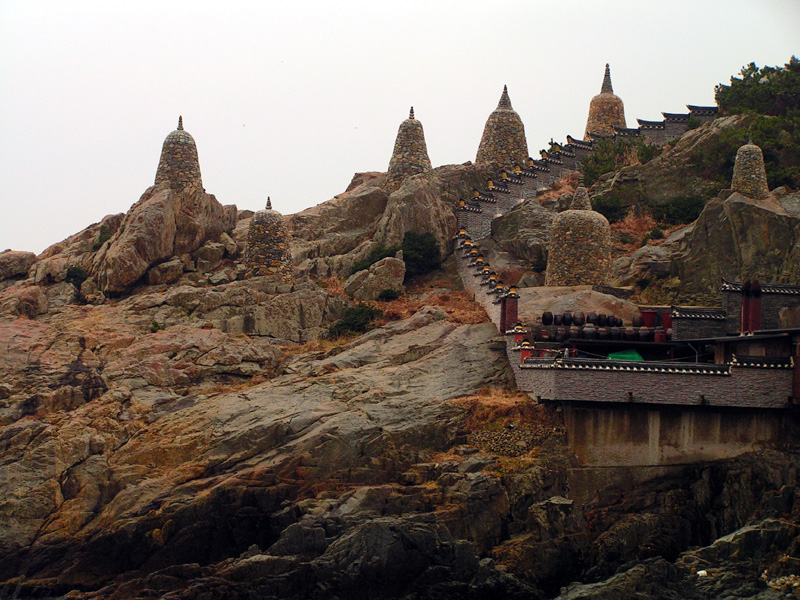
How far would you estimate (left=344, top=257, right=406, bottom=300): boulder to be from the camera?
60531mm

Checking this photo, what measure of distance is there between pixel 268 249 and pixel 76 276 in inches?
360

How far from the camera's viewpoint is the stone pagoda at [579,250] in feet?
197

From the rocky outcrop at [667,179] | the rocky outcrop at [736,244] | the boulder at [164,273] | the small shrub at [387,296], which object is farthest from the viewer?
the rocky outcrop at [667,179]

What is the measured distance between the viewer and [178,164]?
2552 inches

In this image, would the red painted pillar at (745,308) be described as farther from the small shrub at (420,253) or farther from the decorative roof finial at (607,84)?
the decorative roof finial at (607,84)

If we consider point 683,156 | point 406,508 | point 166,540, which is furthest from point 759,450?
point 683,156

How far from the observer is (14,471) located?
4922 centimetres

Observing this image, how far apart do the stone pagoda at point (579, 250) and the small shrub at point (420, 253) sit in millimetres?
5616

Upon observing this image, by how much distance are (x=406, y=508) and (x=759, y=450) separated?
13.2 metres

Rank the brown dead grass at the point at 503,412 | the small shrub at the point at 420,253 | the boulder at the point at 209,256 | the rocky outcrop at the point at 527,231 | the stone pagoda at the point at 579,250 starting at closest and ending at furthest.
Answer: the brown dead grass at the point at 503,412 < the stone pagoda at the point at 579,250 < the small shrub at the point at 420,253 < the boulder at the point at 209,256 < the rocky outcrop at the point at 527,231

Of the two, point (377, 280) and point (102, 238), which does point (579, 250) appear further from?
point (102, 238)

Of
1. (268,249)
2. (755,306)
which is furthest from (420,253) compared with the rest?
(755,306)

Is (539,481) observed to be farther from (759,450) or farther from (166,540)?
(166,540)

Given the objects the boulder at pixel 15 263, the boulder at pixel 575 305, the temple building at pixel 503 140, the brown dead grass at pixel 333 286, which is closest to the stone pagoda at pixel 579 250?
the boulder at pixel 575 305
